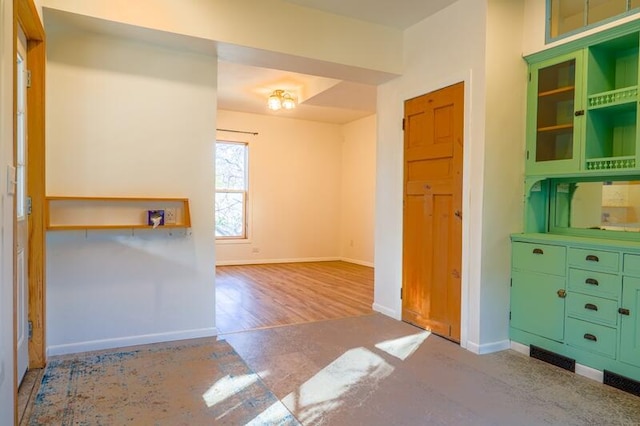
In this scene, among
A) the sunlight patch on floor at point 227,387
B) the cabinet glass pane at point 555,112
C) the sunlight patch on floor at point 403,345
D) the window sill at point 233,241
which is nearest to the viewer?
the sunlight patch on floor at point 227,387

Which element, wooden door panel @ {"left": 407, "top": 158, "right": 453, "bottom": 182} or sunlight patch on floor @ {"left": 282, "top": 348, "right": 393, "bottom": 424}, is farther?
wooden door panel @ {"left": 407, "top": 158, "right": 453, "bottom": 182}

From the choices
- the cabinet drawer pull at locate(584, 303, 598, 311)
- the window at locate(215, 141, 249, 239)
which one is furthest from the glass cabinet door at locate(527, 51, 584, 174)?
the window at locate(215, 141, 249, 239)

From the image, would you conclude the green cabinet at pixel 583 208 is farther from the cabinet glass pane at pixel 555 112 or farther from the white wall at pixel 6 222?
the white wall at pixel 6 222

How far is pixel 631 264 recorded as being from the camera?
2461mm

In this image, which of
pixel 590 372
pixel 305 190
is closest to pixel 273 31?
pixel 590 372

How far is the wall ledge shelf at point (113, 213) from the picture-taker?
9.52ft

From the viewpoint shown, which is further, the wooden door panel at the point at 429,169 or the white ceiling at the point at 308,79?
the wooden door panel at the point at 429,169

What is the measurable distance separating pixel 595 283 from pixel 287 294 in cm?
327

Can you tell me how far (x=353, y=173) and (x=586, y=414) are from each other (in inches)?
237

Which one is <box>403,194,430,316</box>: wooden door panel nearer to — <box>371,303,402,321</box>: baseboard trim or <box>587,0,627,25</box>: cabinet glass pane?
<box>371,303,402,321</box>: baseboard trim

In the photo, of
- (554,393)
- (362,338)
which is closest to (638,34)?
(554,393)

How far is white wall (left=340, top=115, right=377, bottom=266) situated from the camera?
733 cm

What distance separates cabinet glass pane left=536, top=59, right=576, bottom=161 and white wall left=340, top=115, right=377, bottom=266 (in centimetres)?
416

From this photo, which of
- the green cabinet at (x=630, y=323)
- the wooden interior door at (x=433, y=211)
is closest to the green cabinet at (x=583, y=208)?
the green cabinet at (x=630, y=323)
